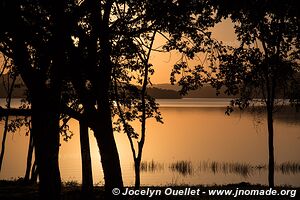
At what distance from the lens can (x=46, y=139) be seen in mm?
11555

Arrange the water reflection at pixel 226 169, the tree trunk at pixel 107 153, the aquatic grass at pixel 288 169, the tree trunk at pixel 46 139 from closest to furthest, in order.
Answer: the tree trunk at pixel 46 139 < the tree trunk at pixel 107 153 < the aquatic grass at pixel 288 169 < the water reflection at pixel 226 169

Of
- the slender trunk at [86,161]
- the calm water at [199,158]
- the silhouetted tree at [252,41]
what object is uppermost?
the silhouetted tree at [252,41]

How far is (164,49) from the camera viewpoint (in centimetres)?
1673

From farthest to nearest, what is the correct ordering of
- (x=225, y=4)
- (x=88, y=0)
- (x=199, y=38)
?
(x=199, y=38), (x=88, y=0), (x=225, y=4)

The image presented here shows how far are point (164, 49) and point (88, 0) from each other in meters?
4.72

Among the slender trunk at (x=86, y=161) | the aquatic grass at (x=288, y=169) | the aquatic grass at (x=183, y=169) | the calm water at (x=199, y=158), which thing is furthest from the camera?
the aquatic grass at (x=183, y=169)

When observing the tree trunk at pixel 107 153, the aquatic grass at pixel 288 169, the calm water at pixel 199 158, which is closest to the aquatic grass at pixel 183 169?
the calm water at pixel 199 158

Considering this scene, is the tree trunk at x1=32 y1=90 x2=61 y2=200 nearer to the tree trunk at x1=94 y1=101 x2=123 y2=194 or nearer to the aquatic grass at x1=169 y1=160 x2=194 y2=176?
the tree trunk at x1=94 y1=101 x2=123 y2=194

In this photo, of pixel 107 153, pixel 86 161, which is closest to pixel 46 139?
pixel 107 153

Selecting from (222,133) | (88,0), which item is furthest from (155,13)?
(222,133)

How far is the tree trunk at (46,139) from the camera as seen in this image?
11531 mm

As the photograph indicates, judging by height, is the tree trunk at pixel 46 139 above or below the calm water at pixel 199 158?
above

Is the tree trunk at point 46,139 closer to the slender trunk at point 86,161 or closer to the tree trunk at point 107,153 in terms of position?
the tree trunk at point 107,153

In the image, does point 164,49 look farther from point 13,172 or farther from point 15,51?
point 13,172
